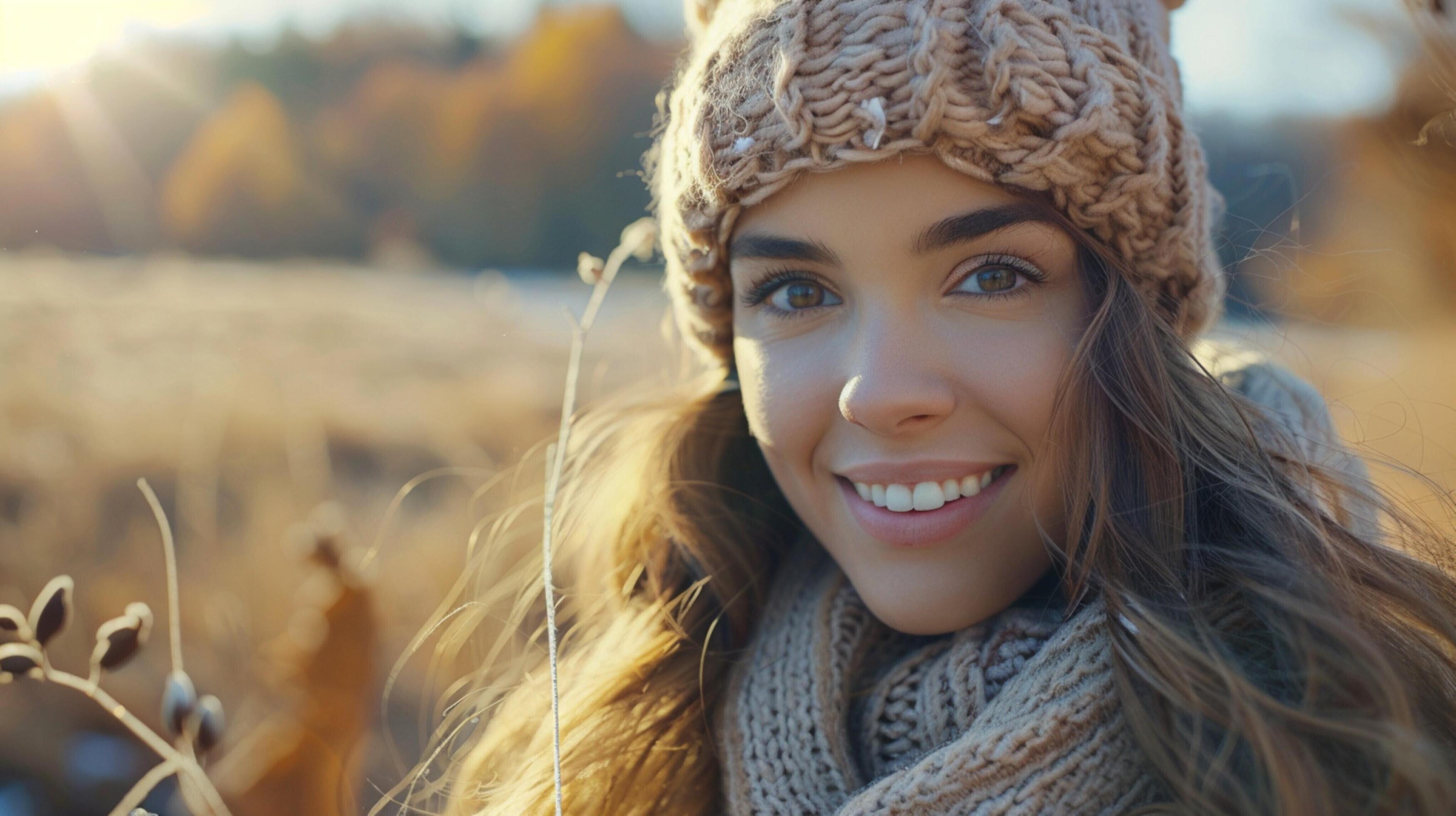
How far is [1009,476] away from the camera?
50.9 inches

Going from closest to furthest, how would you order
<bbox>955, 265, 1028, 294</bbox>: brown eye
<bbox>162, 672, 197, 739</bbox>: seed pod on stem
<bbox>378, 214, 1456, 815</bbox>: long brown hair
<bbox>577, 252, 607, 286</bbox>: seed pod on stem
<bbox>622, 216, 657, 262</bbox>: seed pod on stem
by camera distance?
1. <bbox>378, 214, 1456, 815</bbox>: long brown hair
2. <bbox>162, 672, 197, 739</bbox>: seed pod on stem
3. <bbox>955, 265, 1028, 294</bbox>: brown eye
4. <bbox>577, 252, 607, 286</bbox>: seed pod on stem
5. <bbox>622, 216, 657, 262</bbox>: seed pod on stem

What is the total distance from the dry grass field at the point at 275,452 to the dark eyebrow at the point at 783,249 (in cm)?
49

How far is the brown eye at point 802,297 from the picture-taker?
4.42ft

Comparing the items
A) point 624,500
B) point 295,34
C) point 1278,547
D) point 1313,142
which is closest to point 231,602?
point 624,500

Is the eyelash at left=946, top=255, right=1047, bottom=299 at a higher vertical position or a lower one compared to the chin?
higher

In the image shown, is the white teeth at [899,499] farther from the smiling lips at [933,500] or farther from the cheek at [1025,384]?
the cheek at [1025,384]

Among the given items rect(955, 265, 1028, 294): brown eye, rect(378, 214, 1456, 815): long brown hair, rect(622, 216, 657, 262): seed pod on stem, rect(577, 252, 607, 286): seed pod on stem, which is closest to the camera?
rect(378, 214, 1456, 815): long brown hair

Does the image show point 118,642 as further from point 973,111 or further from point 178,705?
point 973,111

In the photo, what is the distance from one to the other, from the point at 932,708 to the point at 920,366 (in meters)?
0.47

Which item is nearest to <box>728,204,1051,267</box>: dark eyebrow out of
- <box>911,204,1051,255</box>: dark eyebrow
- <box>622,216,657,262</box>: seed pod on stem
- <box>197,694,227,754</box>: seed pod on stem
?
<box>911,204,1051,255</box>: dark eyebrow

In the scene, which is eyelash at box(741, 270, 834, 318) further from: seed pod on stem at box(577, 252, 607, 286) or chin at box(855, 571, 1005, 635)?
chin at box(855, 571, 1005, 635)

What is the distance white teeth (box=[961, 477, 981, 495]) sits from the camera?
4.25 ft

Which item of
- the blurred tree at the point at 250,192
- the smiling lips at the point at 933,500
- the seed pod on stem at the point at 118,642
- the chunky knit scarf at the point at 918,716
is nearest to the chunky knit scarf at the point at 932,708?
the chunky knit scarf at the point at 918,716

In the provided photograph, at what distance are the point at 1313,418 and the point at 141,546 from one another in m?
3.18
